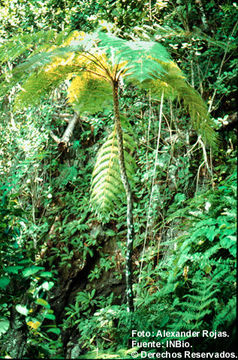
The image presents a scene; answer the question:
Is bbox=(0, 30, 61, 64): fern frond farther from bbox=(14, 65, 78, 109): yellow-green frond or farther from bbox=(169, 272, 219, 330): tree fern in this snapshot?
bbox=(169, 272, 219, 330): tree fern

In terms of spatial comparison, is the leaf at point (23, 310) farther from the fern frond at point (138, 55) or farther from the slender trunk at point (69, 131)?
the slender trunk at point (69, 131)

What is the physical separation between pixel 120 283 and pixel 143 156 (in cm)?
159

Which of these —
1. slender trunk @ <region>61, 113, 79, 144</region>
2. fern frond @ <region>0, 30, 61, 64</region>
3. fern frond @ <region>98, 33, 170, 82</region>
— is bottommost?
fern frond @ <region>98, 33, 170, 82</region>

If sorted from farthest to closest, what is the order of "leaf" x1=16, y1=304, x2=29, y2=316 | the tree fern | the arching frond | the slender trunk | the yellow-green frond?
1. the slender trunk
2. the arching frond
3. the yellow-green frond
4. the tree fern
5. "leaf" x1=16, y1=304, x2=29, y2=316

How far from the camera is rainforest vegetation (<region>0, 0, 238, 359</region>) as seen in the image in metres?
1.62

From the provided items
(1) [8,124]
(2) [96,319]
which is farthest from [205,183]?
(1) [8,124]

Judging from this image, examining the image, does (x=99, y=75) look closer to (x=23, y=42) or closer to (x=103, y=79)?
(x=103, y=79)

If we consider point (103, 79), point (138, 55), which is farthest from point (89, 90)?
point (138, 55)

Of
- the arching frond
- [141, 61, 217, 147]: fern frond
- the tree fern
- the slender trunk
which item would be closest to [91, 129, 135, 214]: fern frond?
the arching frond

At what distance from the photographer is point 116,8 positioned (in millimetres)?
3760

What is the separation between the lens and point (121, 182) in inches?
91.3

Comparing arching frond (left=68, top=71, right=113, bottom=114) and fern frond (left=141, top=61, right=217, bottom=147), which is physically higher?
arching frond (left=68, top=71, right=113, bottom=114)

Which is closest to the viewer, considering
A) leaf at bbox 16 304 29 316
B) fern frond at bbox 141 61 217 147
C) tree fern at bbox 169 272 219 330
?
leaf at bbox 16 304 29 316

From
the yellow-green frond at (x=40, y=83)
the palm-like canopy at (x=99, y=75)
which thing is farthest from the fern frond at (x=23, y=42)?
the yellow-green frond at (x=40, y=83)
